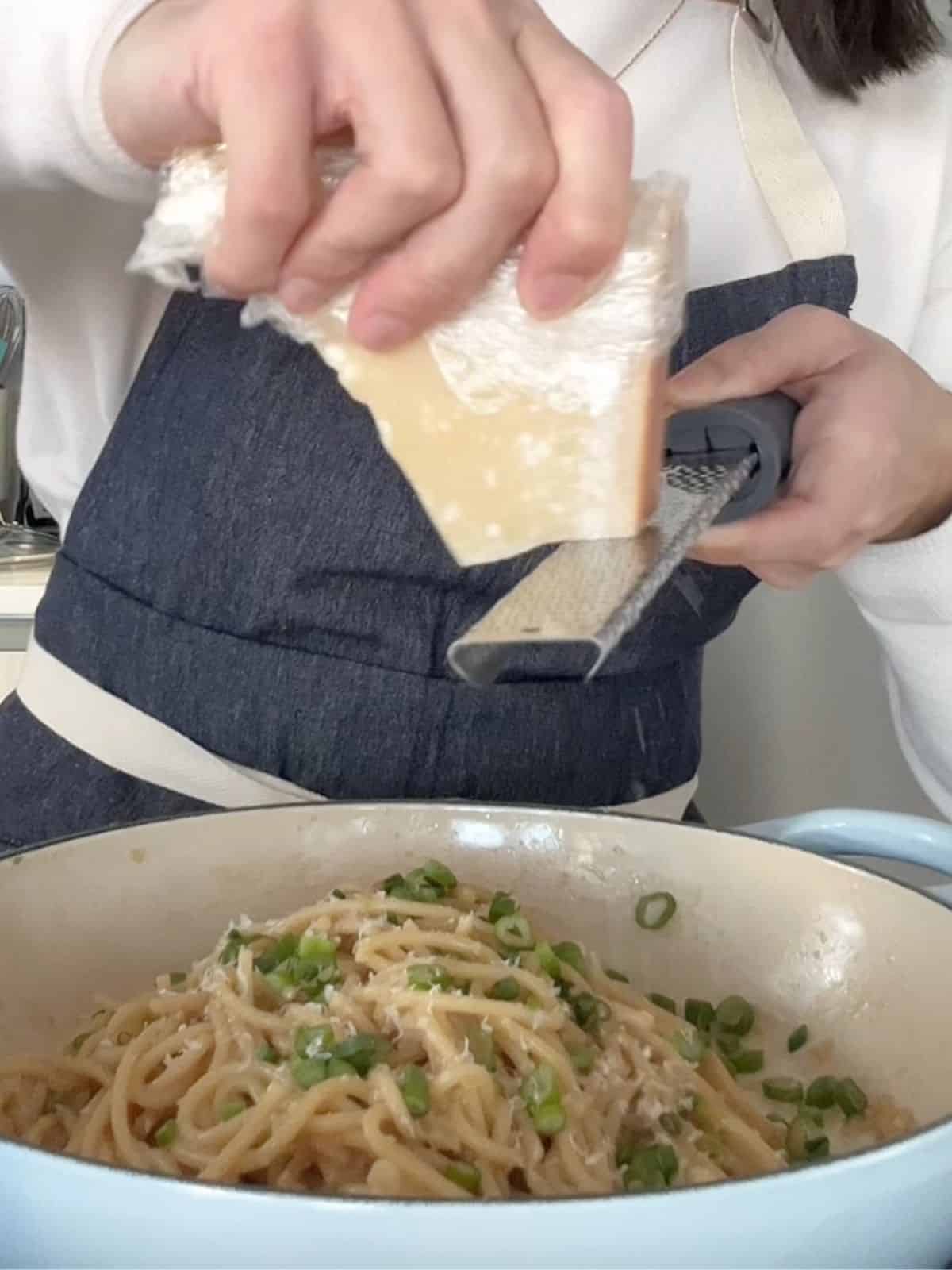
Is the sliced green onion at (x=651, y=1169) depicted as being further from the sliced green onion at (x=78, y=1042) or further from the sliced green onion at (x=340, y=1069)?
the sliced green onion at (x=78, y=1042)

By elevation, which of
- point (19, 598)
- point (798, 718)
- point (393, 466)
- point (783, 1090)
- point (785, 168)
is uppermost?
point (785, 168)

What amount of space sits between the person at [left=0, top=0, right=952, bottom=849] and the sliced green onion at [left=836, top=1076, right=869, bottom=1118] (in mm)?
223

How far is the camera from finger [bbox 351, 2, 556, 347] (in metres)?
0.35

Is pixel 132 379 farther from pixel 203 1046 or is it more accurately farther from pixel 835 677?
pixel 835 677

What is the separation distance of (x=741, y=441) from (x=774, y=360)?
0.09m

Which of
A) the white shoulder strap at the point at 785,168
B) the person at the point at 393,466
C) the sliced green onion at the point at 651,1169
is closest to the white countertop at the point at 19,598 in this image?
the person at the point at 393,466

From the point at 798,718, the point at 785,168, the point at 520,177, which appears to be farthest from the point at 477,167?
the point at 798,718

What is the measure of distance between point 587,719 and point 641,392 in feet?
1.19

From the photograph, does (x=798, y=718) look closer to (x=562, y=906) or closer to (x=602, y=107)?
(x=562, y=906)

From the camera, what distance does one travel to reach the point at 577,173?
0.35 meters

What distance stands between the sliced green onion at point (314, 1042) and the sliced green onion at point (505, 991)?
69 mm

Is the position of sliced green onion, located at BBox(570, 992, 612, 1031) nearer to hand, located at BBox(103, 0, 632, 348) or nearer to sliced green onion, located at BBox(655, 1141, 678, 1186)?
sliced green onion, located at BBox(655, 1141, 678, 1186)

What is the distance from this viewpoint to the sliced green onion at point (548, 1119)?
46 centimetres

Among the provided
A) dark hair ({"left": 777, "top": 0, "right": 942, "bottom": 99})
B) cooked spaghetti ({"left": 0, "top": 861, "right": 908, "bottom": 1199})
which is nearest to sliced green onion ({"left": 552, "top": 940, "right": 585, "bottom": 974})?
cooked spaghetti ({"left": 0, "top": 861, "right": 908, "bottom": 1199})
